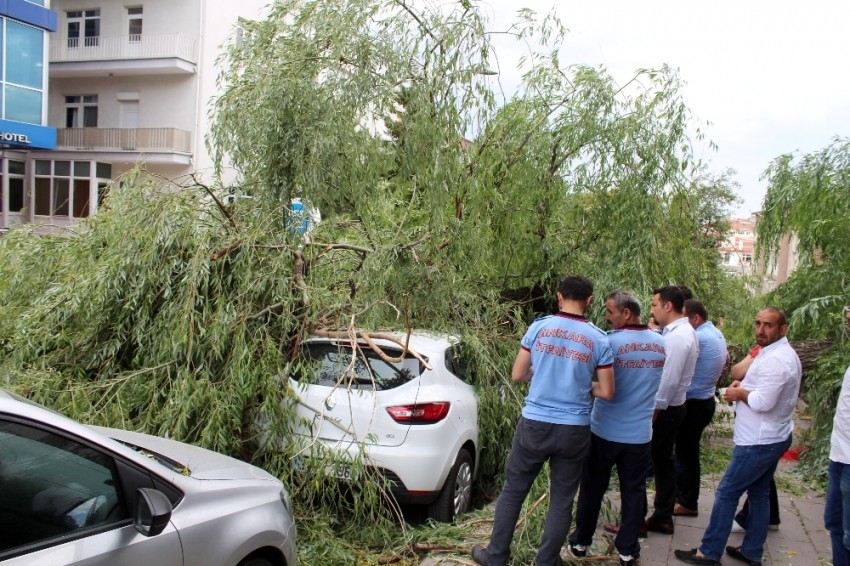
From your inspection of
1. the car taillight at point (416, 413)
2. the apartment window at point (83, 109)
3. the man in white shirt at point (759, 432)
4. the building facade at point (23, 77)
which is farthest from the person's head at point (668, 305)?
the apartment window at point (83, 109)

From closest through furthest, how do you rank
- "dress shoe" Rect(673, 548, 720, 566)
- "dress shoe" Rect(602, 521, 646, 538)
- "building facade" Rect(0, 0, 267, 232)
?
"dress shoe" Rect(673, 548, 720, 566)
"dress shoe" Rect(602, 521, 646, 538)
"building facade" Rect(0, 0, 267, 232)

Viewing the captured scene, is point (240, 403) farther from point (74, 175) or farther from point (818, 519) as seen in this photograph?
point (74, 175)

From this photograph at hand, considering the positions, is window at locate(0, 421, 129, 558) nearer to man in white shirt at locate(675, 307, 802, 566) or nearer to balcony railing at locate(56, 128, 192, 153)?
man in white shirt at locate(675, 307, 802, 566)

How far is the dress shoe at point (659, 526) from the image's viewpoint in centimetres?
555

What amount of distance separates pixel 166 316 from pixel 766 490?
477cm

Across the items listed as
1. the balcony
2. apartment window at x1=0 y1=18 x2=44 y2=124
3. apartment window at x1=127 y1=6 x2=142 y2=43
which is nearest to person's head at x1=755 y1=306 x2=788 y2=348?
apartment window at x1=0 y1=18 x2=44 y2=124

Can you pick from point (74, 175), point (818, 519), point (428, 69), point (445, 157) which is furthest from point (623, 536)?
point (74, 175)

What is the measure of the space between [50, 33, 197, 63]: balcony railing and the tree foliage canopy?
795 inches

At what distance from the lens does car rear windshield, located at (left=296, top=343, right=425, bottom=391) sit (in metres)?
5.75

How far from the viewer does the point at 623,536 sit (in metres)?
4.83

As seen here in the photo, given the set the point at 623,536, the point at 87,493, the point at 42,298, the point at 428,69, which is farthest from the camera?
the point at 428,69

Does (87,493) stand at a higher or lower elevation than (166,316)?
lower

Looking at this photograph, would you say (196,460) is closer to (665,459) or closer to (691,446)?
(665,459)

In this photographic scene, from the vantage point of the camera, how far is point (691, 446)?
5.95 meters
